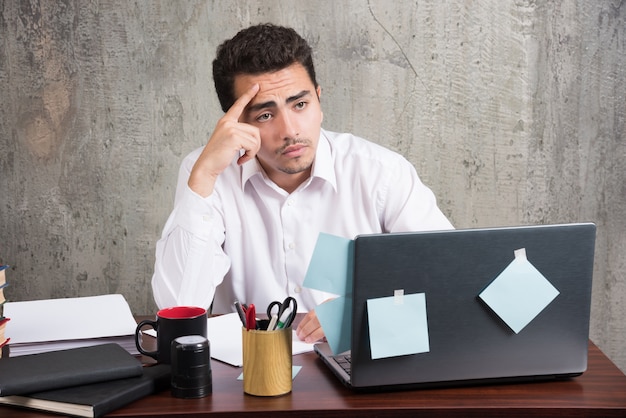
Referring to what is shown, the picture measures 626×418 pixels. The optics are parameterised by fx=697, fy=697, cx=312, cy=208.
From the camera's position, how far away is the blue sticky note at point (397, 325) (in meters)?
1.11

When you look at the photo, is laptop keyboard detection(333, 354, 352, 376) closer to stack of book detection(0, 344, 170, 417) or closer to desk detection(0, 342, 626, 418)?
desk detection(0, 342, 626, 418)

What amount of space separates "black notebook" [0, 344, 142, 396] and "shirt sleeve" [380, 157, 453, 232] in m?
0.97

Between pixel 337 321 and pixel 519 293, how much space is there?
304mm

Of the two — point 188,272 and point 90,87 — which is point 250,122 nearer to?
point 188,272

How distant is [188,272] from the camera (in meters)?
1.73

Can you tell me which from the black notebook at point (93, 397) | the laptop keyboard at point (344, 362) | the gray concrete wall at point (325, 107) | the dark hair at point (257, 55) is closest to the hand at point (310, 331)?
the laptop keyboard at point (344, 362)

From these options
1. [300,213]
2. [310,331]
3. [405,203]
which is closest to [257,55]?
[300,213]

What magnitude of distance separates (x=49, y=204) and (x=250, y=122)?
1255 mm

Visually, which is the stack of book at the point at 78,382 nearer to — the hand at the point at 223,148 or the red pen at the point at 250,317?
the red pen at the point at 250,317

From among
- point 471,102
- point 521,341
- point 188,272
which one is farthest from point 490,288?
point 471,102

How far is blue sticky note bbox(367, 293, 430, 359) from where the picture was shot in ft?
3.65

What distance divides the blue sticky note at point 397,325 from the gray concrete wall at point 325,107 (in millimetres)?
1761

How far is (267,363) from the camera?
1.14 metres

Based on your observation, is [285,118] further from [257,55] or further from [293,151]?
[257,55]
